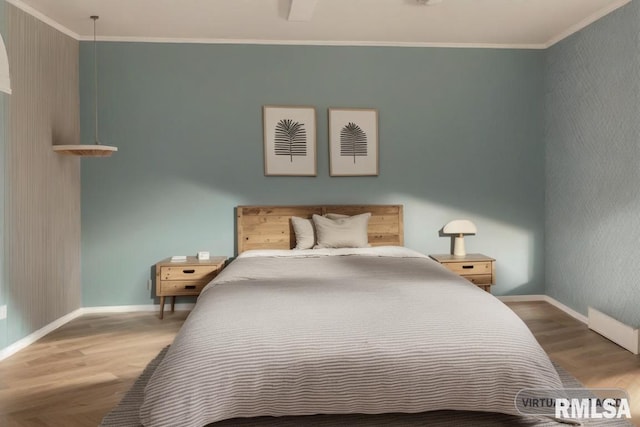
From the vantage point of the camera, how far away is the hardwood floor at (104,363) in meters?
2.70

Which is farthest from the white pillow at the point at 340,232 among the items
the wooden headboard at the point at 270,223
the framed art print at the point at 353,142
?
the framed art print at the point at 353,142

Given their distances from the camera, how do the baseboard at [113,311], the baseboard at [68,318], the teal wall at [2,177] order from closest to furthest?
the teal wall at [2,177] → the baseboard at [68,318] → the baseboard at [113,311]

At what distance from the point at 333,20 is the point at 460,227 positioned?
7.06ft

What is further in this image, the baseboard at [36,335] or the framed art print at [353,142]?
the framed art print at [353,142]

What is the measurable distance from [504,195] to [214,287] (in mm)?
3108

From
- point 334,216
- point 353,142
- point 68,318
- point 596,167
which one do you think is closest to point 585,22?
point 596,167

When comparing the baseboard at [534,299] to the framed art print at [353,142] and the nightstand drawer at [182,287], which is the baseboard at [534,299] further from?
the nightstand drawer at [182,287]

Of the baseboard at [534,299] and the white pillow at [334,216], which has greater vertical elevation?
the white pillow at [334,216]

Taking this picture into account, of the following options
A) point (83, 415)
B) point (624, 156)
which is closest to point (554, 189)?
point (624, 156)

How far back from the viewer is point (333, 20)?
4.24 metres

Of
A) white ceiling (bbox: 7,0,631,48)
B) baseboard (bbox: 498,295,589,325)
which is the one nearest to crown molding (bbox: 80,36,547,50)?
white ceiling (bbox: 7,0,631,48)

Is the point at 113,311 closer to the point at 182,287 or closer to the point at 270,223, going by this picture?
the point at 182,287

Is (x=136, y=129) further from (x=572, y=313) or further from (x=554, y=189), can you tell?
(x=572, y=313)

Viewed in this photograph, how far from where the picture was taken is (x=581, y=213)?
4.38 metres
